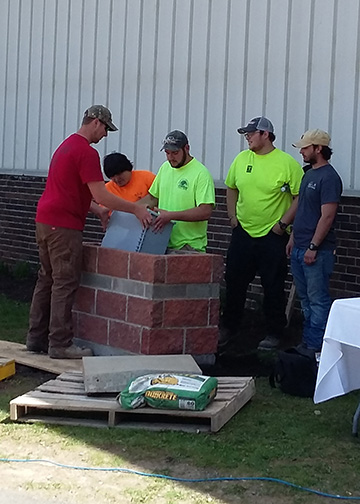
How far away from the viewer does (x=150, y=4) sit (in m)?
10.8

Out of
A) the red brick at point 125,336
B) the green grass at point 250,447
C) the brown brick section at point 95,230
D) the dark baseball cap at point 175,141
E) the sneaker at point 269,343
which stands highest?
the dark baseball cap at point 175,141

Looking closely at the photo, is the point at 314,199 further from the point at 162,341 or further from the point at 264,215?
the point at 162,341

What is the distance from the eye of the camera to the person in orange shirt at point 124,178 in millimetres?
7785

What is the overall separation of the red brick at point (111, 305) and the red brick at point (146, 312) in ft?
0.39

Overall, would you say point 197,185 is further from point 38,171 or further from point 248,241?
point 38,171

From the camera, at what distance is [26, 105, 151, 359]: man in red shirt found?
7.04 meters

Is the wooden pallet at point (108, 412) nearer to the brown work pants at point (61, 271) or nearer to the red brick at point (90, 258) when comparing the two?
the brown work pants at point (61, 271)

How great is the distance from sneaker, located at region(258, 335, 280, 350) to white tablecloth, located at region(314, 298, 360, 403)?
104 inches

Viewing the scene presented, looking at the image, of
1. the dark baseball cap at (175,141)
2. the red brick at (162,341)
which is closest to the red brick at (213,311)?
the red brick at (162,341)

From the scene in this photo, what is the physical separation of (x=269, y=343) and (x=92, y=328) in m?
1.74

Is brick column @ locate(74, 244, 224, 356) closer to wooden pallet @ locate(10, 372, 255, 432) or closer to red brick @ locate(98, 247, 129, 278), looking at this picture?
red brick @ locate(98, 247, 129, 278)

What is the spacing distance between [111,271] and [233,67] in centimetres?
351

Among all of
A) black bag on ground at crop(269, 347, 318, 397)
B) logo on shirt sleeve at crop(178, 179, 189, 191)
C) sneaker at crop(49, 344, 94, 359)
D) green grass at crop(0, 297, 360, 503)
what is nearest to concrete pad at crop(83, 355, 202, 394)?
green grass at crop(0, 297, 360, 503)

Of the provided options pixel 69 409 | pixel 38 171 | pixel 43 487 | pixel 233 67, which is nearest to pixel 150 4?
pixel 233 67
